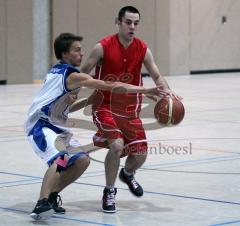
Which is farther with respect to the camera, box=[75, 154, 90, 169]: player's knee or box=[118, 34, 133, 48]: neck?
box=[118, 34, 133, 48]: neck

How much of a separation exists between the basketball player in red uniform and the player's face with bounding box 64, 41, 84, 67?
1.42 ft

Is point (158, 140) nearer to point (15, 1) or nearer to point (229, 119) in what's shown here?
point (229, 119)

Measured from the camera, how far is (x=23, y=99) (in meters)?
18.3

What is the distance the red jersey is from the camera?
7254 mm

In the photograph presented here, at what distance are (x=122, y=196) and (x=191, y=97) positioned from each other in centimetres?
1185

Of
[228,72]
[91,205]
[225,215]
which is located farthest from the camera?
[228,72]

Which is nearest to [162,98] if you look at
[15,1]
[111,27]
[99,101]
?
[99,101]

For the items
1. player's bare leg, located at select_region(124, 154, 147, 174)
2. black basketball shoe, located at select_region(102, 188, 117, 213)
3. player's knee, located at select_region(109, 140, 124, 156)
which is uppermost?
player's knee, located at select_region(109, 140, 124, 156)

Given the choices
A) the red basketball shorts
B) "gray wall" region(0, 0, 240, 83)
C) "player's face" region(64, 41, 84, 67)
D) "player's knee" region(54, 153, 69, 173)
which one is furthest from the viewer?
"gray wall" region(0, 0, 240, 83)

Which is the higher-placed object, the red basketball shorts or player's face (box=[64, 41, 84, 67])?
player's face (box=[64, 41, 84, 67])

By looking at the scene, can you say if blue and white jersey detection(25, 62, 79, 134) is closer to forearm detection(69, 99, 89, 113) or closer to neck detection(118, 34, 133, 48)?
forearm detection(69, 99, 89, 113)

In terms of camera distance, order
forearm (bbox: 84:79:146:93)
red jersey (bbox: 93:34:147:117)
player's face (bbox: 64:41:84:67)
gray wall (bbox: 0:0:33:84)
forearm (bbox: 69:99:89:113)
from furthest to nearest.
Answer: gray wall (bbox: 0:0:33:84), red jersey (bbox: 93:34:147:117), forearm (bbox: 69:99:89:113), player's face (bbox: 64:41:84:67), forearm (bbox: 84:79:146:93)

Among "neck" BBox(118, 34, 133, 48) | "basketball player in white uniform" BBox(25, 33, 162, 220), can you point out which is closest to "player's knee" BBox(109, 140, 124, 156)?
"basketball player in white uniform" BBox(25, 33, 162, 220)

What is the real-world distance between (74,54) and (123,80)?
848 mm
